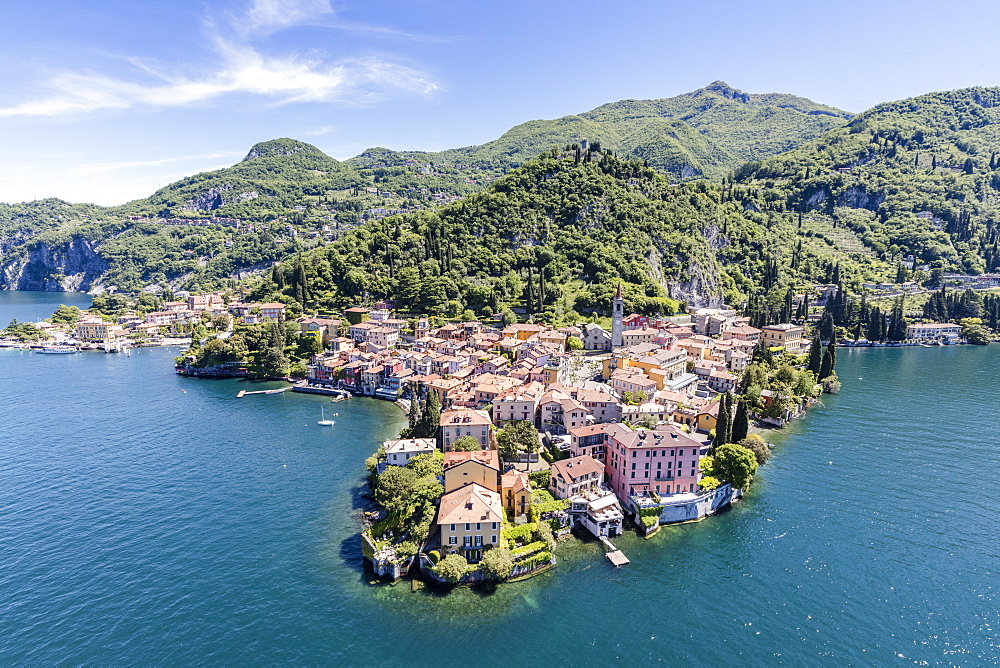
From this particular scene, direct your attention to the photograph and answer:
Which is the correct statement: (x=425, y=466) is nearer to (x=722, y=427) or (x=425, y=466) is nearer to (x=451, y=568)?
(x=451, y=568)

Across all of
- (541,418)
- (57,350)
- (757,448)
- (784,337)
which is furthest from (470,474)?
(57,350)

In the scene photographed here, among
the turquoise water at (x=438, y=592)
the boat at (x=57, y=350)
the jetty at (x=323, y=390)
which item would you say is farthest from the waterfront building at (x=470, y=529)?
the boat at (x=57, y=350)

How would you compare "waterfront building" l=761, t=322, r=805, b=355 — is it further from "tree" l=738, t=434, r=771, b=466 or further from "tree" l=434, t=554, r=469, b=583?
"tree" l=434, t=554, r=469, b=583

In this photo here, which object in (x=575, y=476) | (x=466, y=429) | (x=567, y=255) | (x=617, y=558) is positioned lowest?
(x=617, y=558)

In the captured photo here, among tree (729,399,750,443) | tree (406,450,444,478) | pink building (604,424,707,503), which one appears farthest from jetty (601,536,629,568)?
tree (729,399,750,443)

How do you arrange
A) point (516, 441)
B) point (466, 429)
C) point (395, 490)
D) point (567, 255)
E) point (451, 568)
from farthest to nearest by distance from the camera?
1. point (567, 255)
2. point (466, 429)
3. point (516, 441)
4. point (395, 490)
5. point (451, 568)

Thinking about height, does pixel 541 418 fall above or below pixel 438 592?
above

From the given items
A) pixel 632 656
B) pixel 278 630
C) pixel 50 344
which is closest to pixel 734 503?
pixel 632 656
